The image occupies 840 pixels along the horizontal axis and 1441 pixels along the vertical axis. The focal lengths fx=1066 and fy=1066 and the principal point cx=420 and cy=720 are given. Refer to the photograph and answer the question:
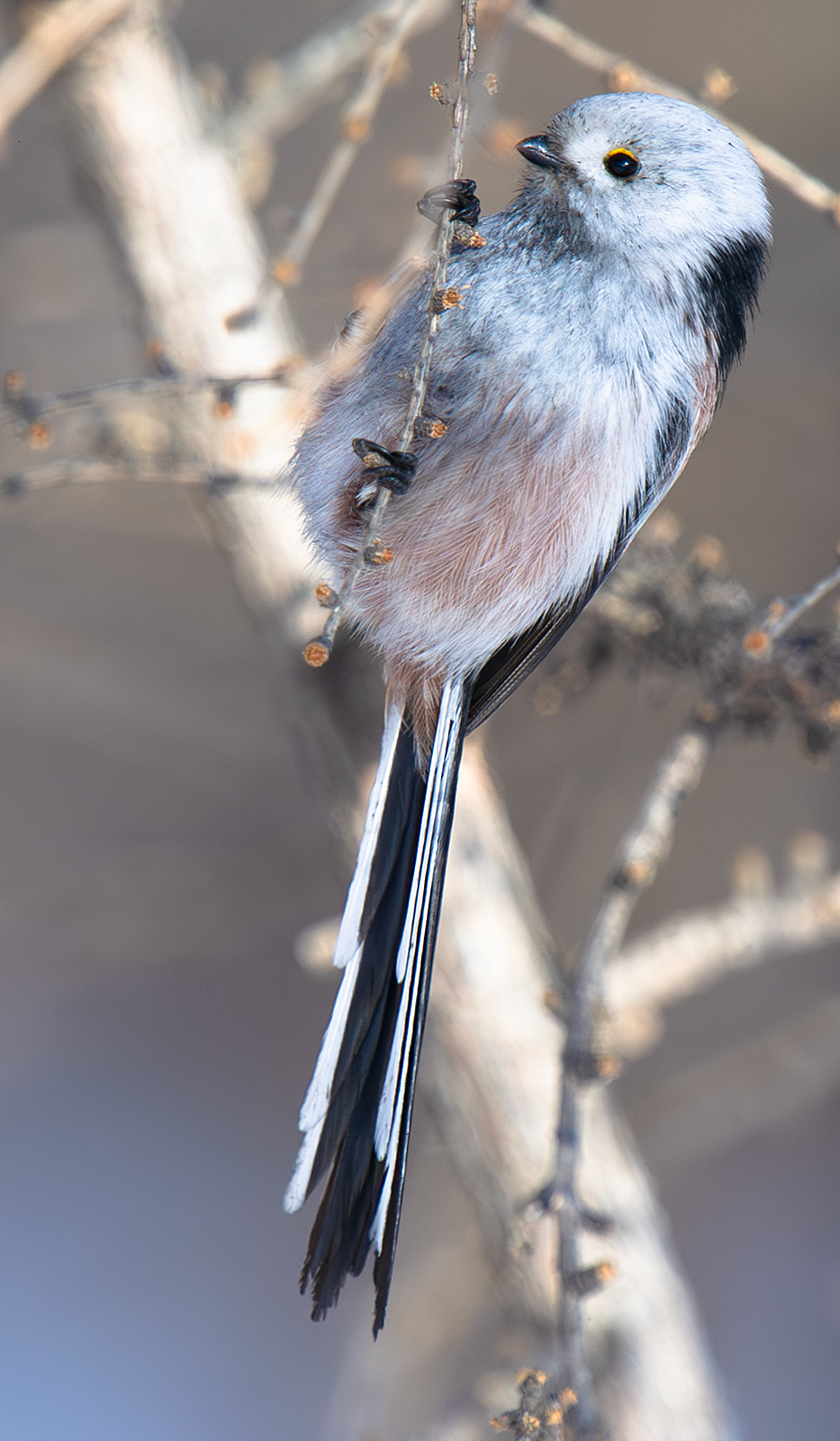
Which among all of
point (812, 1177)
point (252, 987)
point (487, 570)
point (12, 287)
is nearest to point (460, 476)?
point (487, 570)

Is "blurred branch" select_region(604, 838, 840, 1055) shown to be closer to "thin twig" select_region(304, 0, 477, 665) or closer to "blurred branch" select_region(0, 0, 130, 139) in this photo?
"thin twig" select_region(304, 0, 477, 665)

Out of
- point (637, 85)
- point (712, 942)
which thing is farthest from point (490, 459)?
point (712, 942)

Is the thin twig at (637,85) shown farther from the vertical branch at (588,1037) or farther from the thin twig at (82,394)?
the vertical branch at (588,1037)

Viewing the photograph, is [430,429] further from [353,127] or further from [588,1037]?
[588,1037]

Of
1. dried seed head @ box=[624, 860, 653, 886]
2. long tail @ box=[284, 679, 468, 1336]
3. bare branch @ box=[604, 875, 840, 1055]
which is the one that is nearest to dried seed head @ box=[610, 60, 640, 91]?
long tail @ box=[284, 679, 468, 1336]

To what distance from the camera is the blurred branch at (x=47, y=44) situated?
0.89 meters

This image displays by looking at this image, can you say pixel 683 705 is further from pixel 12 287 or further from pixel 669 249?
pixel 12 287

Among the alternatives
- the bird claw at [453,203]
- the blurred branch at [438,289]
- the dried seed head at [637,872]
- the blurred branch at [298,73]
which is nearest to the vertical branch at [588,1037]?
the dried seed head at [637,872]

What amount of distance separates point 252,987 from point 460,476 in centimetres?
129

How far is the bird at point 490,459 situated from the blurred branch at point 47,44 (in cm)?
36

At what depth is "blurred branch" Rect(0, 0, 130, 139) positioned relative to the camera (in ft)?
2.93

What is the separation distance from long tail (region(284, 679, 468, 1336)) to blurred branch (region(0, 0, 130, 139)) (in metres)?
0.65

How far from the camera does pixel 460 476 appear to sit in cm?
79

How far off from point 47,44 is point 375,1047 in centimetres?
87
